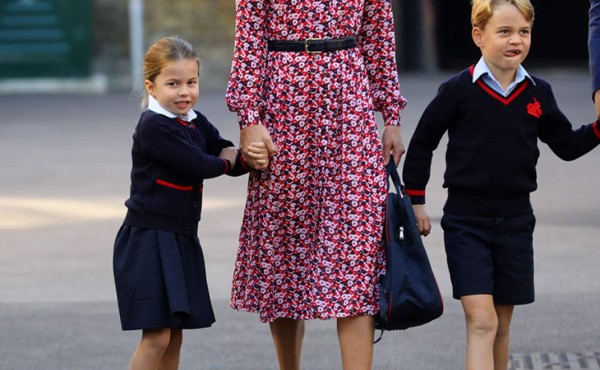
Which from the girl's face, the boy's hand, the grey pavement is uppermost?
the girl's face

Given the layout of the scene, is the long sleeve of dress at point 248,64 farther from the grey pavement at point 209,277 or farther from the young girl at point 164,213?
the grey pavement at point 209,277

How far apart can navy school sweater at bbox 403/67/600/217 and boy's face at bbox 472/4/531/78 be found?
0.09m

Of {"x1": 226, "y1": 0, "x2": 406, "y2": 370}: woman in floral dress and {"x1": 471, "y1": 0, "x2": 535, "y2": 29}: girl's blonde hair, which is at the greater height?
{"x1": 471, "y1": 0, "x2": 535, "y2": 29}: girl's blonde hair

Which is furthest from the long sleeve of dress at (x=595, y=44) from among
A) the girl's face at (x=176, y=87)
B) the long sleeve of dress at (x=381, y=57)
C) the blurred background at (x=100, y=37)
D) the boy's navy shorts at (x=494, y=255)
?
the blurred background at (x=100, y=37)

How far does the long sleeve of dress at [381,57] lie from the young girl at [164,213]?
480 millimetres

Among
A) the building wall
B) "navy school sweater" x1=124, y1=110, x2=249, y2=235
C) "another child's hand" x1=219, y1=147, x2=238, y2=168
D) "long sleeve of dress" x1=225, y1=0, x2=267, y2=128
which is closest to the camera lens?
"navy school sweater" x1=124, y1=110, x2=249, y2=235

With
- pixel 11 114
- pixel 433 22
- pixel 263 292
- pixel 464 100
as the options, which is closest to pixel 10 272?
pixel 263 292

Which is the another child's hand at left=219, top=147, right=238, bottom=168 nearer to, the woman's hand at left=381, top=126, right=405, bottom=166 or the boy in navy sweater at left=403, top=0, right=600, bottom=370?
the woman's hand at left=381, top=126, right=405, bottom=166

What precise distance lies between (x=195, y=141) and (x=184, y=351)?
148 centimetres

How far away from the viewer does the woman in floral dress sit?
15.5 ft

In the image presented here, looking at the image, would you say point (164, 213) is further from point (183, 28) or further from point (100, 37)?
point (100, 37)

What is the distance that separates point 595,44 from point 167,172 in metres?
1.56

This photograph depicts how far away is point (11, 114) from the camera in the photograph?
1678 cm

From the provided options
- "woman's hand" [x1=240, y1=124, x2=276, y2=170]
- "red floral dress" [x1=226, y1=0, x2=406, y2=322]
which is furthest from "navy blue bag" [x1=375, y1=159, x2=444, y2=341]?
"woman's hand" [x1=240, y1=124, x2=276, y2=170]
